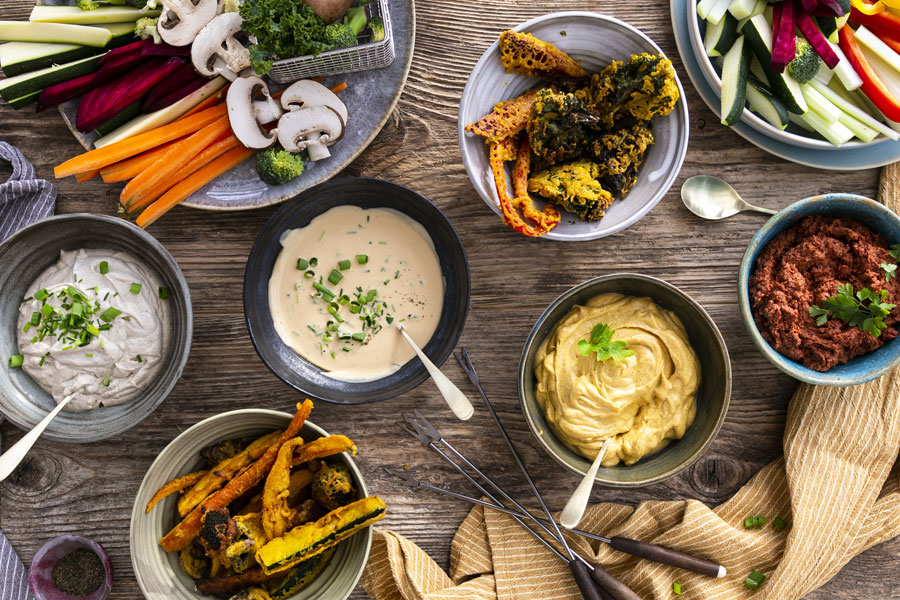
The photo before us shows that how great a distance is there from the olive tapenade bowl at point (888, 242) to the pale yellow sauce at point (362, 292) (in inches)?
43.2

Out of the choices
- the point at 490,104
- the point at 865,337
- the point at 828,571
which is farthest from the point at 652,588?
the point at 490,104

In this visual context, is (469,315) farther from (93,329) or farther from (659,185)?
(93,329)

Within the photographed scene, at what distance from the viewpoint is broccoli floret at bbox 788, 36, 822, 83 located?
232cm

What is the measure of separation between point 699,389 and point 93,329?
7.22ft

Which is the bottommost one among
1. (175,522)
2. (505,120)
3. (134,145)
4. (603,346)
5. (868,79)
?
(175,522)

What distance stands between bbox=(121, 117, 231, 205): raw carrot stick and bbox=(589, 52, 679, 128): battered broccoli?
1364mm

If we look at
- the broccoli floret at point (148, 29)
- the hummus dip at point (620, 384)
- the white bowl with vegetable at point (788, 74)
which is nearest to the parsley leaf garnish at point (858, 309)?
the hummus dip at point (620, 384)

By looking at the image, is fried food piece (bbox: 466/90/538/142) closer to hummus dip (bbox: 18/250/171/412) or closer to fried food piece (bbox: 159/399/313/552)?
fried food piece (bbox: 159/399/313/552)

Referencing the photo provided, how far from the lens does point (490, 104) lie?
7.63 feet

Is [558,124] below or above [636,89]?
below

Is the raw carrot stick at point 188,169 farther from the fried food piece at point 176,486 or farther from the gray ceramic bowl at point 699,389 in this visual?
the gray ceramic bowl at point 699,389

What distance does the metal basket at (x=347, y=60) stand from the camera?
2.25 metres

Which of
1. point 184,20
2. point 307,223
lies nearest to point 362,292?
point 307,223

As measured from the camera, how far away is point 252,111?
7.79 feet
